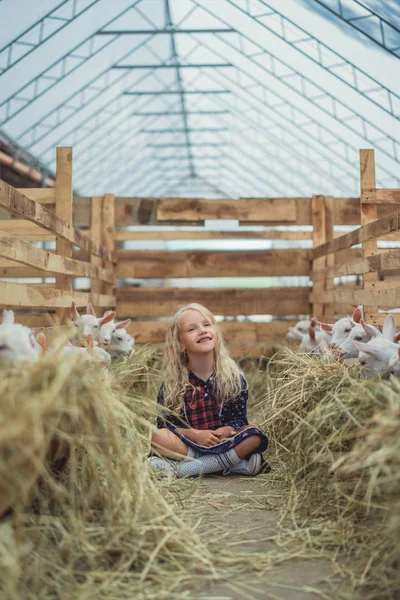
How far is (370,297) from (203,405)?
4.62 feet

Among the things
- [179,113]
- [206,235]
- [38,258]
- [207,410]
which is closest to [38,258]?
[38,258]

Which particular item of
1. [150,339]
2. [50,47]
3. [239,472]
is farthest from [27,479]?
[50,47]

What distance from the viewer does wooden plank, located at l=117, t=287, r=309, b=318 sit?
247 inches

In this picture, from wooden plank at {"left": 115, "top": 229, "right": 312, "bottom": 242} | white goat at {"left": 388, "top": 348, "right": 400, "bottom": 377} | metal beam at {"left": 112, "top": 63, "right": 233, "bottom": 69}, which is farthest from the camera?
metal beam at {"left": 112, "top": 63, "right": 233, "bottom": 69}

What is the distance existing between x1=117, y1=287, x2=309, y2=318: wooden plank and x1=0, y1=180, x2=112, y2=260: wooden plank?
110 centimetres

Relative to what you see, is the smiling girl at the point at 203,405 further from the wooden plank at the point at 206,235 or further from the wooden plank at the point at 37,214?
the wooden plank at the point at 206,235

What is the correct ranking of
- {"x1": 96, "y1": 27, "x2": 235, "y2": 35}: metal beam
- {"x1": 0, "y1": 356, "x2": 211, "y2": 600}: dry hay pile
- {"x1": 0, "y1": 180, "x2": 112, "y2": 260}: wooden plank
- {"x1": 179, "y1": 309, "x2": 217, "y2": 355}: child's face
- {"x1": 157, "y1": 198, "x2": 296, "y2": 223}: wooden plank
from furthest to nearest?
{"x1": 96, "y1": 27, "x2": 235, "y2": 35}: metal beam, {"x1": 157, "y1": 198, "x2": 296, "y2": 223}: wooden plank, {"x1": 179, "y1": 309, "x2": 217, "y2": 355}: child's face, {"x1": 0, "y1": 180, "x2": 112, "y2": 260}: wooden plank, {"x1": 0, "y1": 356, "x2": 211, "y2": 600}: dry hay pile

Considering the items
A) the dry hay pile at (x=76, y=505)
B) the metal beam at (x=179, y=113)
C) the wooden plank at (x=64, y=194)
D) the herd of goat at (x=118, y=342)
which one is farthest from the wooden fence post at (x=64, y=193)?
the metal beam at (x=179, y=113)

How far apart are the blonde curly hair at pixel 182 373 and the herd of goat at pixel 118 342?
1.12 feet

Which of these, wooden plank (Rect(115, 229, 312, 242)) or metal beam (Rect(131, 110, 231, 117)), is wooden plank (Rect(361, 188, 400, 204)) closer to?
wooden plank (Rect(115, 229, 312, 242))

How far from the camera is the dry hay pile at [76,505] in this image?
1602mm

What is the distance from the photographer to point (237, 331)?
6258 mm

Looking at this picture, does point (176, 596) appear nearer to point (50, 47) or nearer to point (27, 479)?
point (27, 479)

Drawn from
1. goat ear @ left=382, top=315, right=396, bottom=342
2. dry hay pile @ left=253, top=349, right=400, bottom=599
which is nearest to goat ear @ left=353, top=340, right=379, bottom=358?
dry hay pile @ left=253, top=349, right=400, bottom=599
